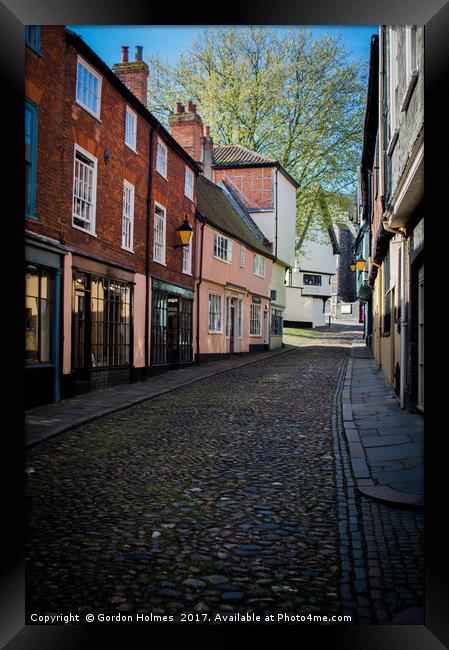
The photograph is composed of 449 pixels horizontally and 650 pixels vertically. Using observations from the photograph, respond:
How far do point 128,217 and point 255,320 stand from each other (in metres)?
15.1

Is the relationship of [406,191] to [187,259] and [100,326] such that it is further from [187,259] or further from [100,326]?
[187,259]

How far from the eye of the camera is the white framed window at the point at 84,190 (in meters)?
11.2

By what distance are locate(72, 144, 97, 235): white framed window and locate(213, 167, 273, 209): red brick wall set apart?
62.5 ft

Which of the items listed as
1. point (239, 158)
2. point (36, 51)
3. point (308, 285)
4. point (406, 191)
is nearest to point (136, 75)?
point (36, 51)

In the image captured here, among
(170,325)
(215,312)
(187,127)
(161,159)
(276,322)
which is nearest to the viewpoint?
(161,159)

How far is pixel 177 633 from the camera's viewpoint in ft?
8.28

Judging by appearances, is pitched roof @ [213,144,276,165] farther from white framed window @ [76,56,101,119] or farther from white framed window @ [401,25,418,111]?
white framed window @ [401,25,418,111]

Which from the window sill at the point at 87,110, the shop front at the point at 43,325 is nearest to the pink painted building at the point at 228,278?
the window sill at the point at 87,110

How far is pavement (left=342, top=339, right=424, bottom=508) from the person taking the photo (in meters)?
4.83

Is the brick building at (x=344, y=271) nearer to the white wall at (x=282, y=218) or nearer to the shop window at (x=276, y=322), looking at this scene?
the white wall at (x=282, y=218)

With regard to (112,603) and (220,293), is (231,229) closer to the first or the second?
(220,293)

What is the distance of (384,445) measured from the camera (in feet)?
22.1

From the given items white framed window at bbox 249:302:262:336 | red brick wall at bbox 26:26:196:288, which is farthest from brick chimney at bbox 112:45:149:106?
white framed window at bbox 249:302:262:336
